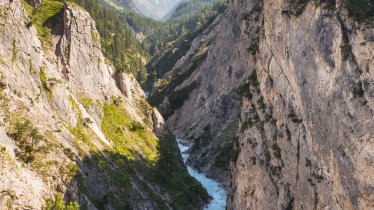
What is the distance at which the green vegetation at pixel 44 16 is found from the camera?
67.3m

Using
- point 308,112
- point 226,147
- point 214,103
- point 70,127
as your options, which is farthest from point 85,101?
point 214,103

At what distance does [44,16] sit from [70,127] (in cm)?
2558

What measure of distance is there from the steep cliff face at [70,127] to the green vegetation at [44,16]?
177mm

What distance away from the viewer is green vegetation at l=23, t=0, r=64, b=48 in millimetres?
67312

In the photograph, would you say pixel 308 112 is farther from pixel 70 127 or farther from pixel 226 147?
pixel 226 147

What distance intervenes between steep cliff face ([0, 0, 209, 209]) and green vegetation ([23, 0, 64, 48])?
0.18 meters

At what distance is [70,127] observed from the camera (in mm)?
58156

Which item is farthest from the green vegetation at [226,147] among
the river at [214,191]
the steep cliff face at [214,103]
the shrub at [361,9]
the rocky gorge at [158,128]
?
the shrub at [361,9]

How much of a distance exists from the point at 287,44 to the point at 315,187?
1865cm

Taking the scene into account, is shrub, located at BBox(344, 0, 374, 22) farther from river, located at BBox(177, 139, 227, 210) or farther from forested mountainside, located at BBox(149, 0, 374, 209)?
river, located at BBox(177, 139, 227, 210)

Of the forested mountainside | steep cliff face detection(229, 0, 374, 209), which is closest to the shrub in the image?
the forested mountainside

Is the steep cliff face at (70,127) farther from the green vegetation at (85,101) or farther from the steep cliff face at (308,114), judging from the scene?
the steep cliff face at (308,114)

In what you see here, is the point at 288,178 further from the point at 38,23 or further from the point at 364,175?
the point at 38,23

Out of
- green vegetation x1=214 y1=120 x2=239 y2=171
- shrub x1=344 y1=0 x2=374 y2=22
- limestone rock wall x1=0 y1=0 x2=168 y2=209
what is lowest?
limestone rock wall x1=0 y1=0 x2=168 y2=209
